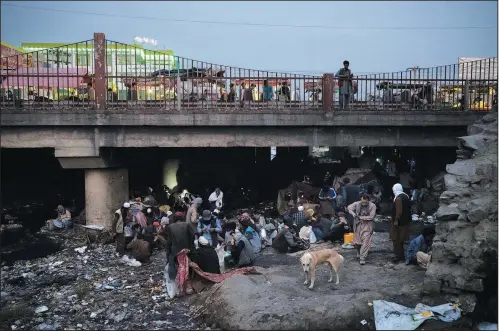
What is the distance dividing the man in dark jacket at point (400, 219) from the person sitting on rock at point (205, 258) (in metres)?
3.49

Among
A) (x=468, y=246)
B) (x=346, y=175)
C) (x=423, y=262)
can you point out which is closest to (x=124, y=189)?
(x=346, y=175)

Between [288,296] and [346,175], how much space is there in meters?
9.78

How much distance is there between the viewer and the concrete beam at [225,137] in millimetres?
13008

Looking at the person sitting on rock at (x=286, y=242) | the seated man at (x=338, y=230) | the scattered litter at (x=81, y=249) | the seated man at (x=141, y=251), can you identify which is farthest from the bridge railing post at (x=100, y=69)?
the seated man at (x=338, y=230)

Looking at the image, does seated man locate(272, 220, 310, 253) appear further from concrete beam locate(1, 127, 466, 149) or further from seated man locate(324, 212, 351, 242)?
concrete beam locate(1, 127, 466, 149)

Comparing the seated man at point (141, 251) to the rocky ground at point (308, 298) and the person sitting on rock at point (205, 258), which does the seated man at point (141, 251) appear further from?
the rocky ground at point (308, 298)

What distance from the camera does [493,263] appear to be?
6707mm

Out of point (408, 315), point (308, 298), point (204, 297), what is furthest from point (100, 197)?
point (408, 315)

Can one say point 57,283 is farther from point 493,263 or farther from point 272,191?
point 272,191

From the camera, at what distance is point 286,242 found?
37.1 feet

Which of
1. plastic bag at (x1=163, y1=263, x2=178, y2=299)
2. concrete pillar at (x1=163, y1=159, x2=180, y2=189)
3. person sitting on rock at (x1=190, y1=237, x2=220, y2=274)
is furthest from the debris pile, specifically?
concrete pillar at (x1=163, y1=159, x2=180, y2=189)

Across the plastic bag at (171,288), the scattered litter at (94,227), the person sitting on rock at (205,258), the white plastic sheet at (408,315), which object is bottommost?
the plastic bag at (171,288)

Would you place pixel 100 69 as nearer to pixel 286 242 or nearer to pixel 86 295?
pixel 86 295

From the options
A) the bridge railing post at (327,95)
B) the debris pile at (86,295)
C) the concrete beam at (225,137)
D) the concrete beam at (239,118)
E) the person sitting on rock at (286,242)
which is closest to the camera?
the debris pile at (86,295)
